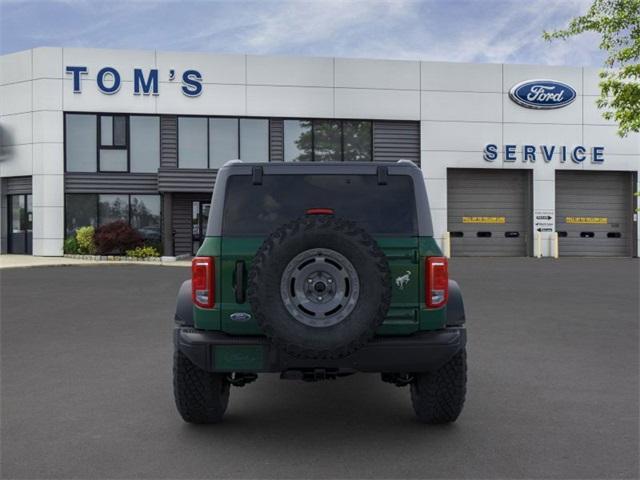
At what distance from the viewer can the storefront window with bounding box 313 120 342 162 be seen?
26953 mm

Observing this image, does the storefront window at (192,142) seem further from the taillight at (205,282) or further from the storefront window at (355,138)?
the taillight at (205,282)

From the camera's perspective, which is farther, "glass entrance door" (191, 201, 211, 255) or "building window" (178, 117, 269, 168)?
"glass entrance door" (191, 201, 211, 255)

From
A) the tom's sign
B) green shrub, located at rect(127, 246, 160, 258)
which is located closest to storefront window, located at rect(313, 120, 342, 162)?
the tom's sign

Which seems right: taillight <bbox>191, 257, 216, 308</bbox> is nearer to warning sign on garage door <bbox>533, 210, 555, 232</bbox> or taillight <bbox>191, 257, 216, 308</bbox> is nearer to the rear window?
the rear window

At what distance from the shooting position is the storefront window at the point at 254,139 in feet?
87.0

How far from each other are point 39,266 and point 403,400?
1879cm

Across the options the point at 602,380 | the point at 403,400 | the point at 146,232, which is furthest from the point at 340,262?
the point at 146,232

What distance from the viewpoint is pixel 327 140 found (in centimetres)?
2705

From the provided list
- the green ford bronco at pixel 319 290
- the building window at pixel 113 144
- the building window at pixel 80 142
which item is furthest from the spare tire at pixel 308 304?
the building window at pixel 80 142

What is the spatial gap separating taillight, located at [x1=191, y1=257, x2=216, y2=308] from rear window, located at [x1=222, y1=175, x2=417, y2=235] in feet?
1.06

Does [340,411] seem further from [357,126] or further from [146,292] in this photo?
[357,126]

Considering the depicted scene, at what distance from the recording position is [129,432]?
431cm

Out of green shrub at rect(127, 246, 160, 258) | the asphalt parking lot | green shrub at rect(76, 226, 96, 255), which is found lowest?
the asphalt parking lot

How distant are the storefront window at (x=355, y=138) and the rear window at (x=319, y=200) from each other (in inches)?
915
